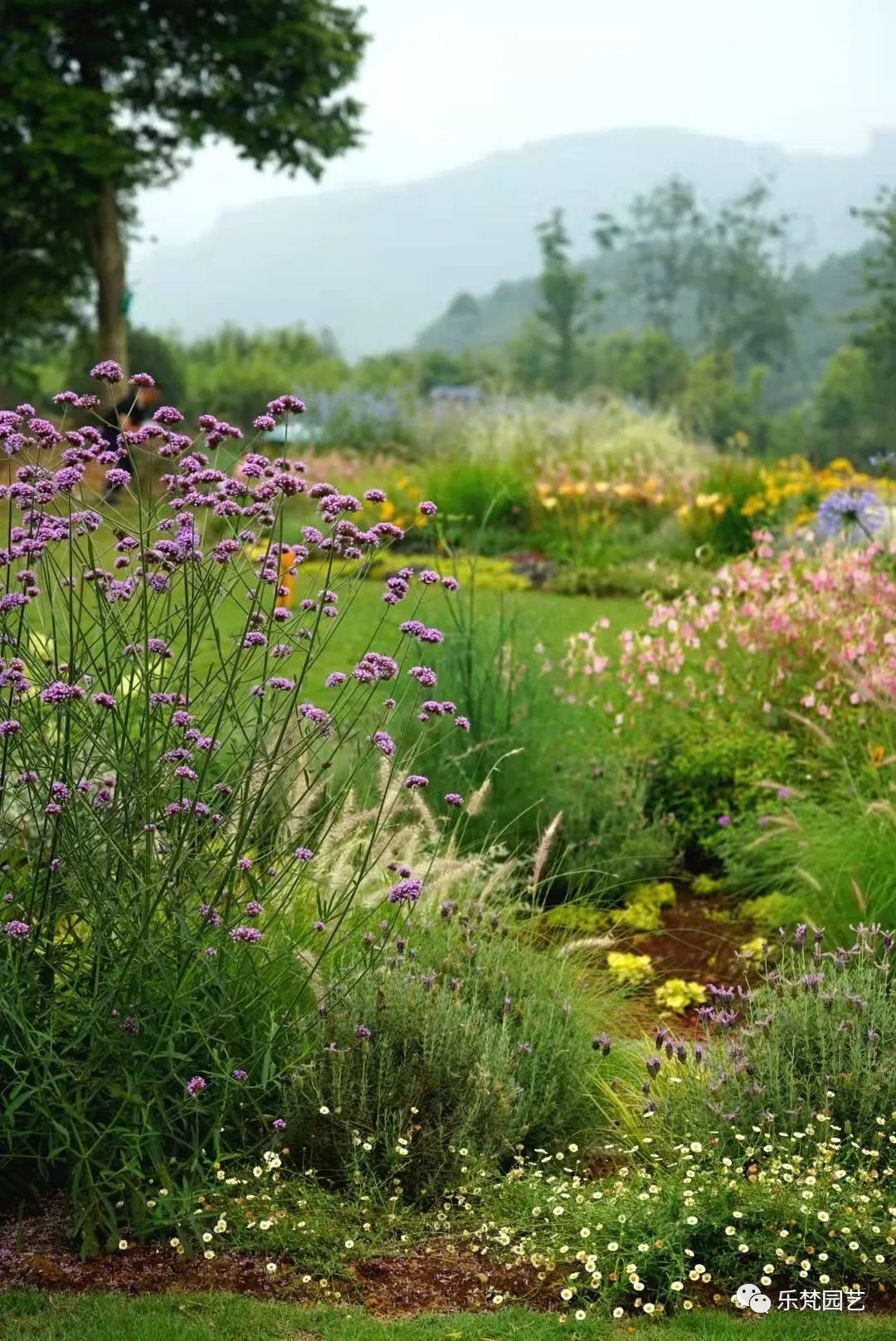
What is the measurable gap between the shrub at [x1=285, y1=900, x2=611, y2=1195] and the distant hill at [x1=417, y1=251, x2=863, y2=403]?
45.4 m

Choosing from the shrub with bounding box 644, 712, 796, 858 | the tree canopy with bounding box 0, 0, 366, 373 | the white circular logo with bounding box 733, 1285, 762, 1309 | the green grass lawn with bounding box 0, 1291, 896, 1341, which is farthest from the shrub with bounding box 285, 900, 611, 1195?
the tree canopy with bounding box 0, 0, 366, 373

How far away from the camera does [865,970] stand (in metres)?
4.20

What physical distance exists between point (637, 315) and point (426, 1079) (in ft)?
274

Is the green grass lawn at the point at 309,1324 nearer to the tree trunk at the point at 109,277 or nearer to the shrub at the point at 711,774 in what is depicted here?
the shrub at the point at 711,774

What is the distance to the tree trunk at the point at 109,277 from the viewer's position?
2469 cm

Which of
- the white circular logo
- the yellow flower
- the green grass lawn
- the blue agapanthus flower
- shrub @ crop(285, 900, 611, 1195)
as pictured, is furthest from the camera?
the blue agapanthus flower

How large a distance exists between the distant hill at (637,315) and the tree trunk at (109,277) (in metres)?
27.9

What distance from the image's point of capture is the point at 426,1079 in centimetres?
384

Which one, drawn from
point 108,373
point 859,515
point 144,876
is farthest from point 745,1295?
point 859,515

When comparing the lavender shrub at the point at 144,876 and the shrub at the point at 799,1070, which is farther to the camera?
the shrub at the point at 799,1070

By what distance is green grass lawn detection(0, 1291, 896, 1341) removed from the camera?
3.12 metres

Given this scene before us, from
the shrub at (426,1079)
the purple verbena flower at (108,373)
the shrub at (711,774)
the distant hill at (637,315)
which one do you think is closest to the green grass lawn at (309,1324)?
the shrub at (426,1079)

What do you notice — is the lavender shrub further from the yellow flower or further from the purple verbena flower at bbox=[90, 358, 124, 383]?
the yellow flower

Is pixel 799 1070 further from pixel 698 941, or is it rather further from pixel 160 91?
pixel 160 91
